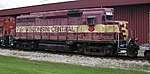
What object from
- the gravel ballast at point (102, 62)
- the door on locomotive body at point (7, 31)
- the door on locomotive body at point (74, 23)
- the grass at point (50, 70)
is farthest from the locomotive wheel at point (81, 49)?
the door on locomotive body at point (7, 31)

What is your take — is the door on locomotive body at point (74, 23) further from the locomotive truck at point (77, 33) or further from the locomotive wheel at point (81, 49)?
the locomotive wheel at point (81, 49)

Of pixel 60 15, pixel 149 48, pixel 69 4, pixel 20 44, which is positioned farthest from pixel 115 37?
pixel 69 4

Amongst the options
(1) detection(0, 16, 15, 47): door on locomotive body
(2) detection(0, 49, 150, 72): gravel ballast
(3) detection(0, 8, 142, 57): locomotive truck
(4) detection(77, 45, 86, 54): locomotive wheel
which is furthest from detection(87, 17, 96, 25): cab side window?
(1) detection(0, 16, 15, 47): door on locomotive body

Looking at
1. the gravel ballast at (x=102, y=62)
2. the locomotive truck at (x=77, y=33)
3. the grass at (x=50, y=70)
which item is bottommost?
the gravel ballast at (x=102, y=62)

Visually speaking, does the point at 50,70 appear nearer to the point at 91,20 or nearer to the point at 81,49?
the point at 91,20

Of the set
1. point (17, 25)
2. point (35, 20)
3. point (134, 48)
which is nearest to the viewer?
point (134, 48)

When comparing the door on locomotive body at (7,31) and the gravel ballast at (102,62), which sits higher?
the door on locomotive body at (7,31)

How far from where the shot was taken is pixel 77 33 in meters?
23.6

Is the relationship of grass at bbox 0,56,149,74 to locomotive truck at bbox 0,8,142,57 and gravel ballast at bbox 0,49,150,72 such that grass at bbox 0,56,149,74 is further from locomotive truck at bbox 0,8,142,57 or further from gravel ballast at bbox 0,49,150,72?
locomotive truck at bbox 0,8,142,57

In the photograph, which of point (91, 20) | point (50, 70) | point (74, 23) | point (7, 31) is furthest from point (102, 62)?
point (7, 31)

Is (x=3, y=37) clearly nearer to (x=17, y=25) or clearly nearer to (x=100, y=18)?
(x=17, y=25)

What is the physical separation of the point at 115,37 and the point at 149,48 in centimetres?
320

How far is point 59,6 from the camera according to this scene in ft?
117

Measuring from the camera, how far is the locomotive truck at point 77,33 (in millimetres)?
21250
